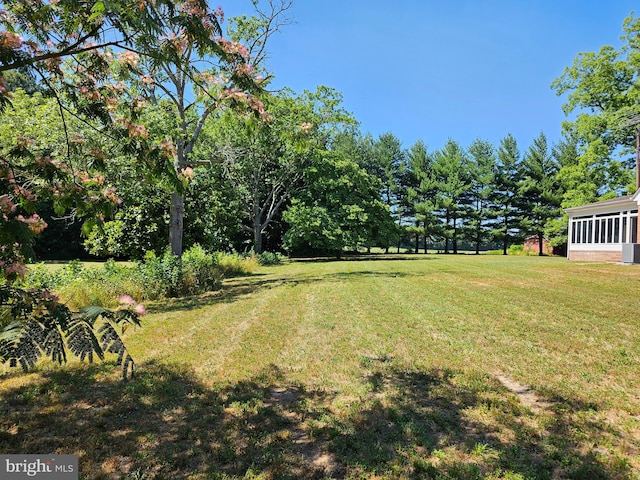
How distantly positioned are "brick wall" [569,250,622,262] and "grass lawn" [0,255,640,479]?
18971mm

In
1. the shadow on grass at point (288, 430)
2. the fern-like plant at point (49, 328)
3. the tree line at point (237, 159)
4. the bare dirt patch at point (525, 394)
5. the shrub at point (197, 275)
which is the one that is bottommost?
the shadow on grass at point (288, 430)

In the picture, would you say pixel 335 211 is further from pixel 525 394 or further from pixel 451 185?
pixel 525 394

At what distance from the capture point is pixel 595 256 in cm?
2375

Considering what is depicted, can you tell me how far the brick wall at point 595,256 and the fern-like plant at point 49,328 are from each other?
26.1m

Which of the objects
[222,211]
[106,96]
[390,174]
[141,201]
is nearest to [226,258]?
[222,211]

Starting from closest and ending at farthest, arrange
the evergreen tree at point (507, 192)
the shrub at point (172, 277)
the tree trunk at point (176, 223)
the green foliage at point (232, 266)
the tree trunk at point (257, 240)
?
the shrub at point (172, 277) → the tree trunk at point (176, 223) → the green foliage at point (232, 266) → the tree trunk at point (257, 240) → the evergreen tree at point (507, 192)

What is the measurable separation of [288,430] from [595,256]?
27236mm

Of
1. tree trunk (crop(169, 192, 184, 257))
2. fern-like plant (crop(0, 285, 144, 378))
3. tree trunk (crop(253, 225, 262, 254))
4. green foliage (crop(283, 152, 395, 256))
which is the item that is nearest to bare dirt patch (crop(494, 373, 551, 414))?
fern-like plant (crop(0, 285, 144, 378))

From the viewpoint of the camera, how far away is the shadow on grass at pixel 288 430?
253 cm

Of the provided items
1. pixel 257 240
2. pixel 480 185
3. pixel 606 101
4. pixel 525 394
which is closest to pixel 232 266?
pixel 257 240

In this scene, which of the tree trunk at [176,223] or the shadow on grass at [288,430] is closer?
the shadow on grass at [288,430]

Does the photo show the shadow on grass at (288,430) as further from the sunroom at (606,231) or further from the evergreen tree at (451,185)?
the evergreen tree at (451,185)

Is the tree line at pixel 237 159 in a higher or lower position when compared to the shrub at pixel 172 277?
higher

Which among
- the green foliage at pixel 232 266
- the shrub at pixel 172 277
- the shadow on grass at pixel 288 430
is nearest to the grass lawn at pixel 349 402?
the shadow on grass at pixel 288 430
